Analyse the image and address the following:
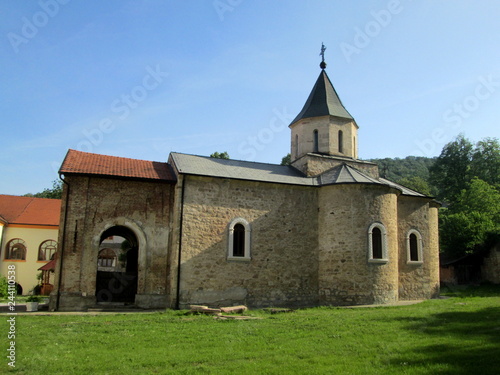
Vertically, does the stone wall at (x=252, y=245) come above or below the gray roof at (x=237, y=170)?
below

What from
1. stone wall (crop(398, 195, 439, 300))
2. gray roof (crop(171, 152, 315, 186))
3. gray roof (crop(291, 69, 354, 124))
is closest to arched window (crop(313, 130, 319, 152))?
gray roof (crop(291, 69, 354, 124))

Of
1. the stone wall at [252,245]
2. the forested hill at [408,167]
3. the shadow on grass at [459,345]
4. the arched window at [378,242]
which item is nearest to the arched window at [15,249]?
the stone wall at [252,245]

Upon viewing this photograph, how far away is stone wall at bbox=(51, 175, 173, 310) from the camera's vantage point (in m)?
16.4

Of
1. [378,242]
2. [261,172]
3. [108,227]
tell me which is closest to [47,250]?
[108,227]

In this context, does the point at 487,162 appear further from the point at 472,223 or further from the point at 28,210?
the point at 28,210

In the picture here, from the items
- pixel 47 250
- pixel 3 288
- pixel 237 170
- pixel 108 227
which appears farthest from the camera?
pixel 47 250

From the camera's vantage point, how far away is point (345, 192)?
1898 cm

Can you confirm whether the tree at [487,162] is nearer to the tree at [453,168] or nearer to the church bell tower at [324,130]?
the tree at [453,168]

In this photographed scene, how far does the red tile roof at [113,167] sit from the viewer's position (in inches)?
680

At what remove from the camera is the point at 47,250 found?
102 ft

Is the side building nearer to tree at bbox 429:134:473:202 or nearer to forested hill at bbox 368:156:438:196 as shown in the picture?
tree at bbox 429:134:473:202

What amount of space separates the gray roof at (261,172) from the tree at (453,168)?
26717 millimetres

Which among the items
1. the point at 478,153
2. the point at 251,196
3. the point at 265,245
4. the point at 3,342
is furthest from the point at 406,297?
the point at 478,153

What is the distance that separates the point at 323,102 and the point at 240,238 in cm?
980
